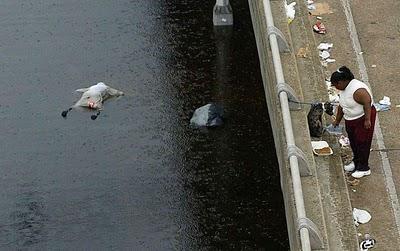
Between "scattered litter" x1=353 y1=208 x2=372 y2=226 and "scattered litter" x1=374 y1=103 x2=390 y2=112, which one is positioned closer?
"scattered litter" x1=353 y1=208 x2=372 y2=226

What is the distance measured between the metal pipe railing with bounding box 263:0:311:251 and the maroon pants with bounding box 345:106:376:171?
574mm

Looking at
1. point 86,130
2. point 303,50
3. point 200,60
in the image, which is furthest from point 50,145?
point 303,50

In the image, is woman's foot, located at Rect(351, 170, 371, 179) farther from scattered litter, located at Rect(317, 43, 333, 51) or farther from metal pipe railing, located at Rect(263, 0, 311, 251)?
scattered litter, located at Rect(317, 43, 333, 51)

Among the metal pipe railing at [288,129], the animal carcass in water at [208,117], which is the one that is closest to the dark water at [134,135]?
the animal carcass in water at [208,117]

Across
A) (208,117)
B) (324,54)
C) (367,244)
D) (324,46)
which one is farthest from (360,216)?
(208,117)

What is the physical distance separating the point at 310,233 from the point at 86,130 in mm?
4859

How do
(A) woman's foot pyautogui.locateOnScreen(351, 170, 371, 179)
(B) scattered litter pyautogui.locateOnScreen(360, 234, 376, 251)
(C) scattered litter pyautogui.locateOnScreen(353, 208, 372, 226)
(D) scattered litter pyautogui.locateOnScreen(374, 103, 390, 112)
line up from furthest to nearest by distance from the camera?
1. (D) scattered litter pyautogui.locateOnScreen(374, 103, 390, 112)
2. (A) woman's foot pyautogui.locateOnScreen(351, 170, 371, 179)
3. (C) scattered litter pyautogui.locateOnScreen(353, 208, 372, 226)
4. (B) scattered litter pyautogui.locateOnScreen(360, 234, 376, 251)

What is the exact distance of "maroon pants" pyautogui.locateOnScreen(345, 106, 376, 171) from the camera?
8008 mm

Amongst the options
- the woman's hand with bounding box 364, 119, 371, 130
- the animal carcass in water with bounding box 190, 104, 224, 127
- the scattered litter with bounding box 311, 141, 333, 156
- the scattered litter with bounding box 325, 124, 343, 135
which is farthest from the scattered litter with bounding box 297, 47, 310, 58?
the woman's hand with bounding box 364, 119, 371, 130

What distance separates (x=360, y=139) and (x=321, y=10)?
3166mm

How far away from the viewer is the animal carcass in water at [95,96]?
38.0ft

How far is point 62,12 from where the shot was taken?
1354 centimetres

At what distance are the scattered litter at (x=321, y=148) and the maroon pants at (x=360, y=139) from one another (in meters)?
0.34

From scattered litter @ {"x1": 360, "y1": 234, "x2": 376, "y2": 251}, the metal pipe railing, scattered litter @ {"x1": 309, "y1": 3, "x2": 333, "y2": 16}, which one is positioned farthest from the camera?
→ scattered litter @ {"x1": 309, "y1": 3, "x2": 333, "y2": 16}
